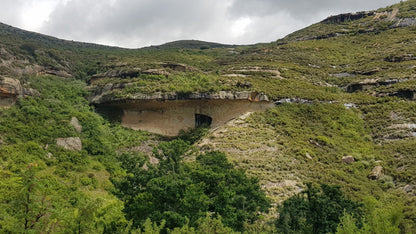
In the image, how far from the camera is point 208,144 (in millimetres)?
32438

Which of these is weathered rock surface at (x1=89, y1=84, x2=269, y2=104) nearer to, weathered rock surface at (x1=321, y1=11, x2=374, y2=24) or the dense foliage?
the dense foliage

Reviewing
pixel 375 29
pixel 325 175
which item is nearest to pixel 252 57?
pixel 375 29

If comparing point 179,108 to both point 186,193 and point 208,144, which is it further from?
point 186,193

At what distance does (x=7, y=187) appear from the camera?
21094 millimetres

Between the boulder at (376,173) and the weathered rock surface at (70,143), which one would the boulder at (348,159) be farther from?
the weathered rock surface at (70,143)

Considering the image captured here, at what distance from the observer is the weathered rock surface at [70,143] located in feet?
105

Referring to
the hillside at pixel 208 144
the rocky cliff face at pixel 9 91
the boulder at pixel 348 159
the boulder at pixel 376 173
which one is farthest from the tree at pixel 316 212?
the rocky cliff face at pixel 9 91

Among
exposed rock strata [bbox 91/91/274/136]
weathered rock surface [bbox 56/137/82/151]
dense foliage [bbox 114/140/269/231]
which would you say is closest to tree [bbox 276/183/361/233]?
dense foliage [bbox 114/140/269/231]

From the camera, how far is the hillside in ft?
57.4

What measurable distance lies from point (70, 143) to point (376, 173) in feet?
85.5

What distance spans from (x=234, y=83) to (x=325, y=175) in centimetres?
1642

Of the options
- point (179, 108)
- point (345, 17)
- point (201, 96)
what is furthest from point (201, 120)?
point (345, 17)

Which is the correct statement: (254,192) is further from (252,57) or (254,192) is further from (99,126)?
(252,57)

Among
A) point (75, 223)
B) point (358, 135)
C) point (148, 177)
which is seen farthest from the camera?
point (358, 135)
